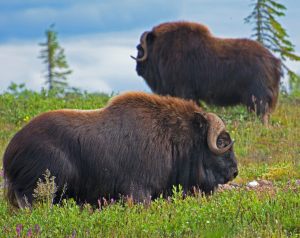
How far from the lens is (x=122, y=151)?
21.6ft

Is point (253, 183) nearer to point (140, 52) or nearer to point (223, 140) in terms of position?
point (223, 140)

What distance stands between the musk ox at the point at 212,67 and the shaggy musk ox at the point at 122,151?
531cm

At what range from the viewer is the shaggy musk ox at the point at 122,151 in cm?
636

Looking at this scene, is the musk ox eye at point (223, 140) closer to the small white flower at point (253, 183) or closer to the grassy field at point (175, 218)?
the small white flower at point (253, 183)

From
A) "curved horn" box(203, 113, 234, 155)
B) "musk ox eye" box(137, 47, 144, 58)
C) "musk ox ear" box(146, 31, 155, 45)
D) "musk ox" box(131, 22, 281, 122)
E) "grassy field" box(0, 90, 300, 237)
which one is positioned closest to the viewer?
"grassy field" box(0, 90, 300, 237)

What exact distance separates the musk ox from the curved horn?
5194 mm

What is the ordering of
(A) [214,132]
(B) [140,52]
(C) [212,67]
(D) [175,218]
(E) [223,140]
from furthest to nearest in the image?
(B) [140,52]
(C) [212,67]
(E) [223,140]
(A) [214,132]
(D) [175,218]

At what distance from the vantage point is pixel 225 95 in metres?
12.4

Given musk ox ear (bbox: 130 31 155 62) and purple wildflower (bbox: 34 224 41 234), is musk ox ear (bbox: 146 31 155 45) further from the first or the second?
purple wildflower (bbox: 34 224 41 234)

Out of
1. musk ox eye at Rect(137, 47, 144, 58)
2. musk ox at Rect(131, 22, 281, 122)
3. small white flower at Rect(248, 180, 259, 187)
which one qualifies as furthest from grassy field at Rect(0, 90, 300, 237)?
musk ox eye at Rect(137, 47, 144, 58)

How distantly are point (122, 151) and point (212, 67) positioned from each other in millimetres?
5992

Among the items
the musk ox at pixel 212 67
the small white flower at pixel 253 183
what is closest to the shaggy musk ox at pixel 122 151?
the small white flower at pixel 253 183

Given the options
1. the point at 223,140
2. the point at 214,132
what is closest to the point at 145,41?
the point at 223,140

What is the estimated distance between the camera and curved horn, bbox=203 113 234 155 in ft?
22.6
